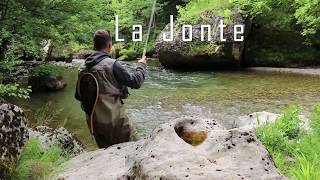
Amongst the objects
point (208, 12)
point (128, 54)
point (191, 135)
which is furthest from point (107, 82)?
point (128, 54)

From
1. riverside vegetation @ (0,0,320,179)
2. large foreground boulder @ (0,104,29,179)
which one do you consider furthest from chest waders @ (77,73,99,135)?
large foreground boulder @ (0,104,29,179)

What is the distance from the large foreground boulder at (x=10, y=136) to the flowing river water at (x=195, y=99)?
3745 millimetres

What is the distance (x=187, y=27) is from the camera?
66.2 feet

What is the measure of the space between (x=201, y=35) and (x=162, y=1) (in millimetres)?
10364

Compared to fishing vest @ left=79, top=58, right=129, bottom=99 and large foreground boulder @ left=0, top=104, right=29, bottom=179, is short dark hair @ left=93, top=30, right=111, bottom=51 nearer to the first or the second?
fishing vest @ left=79, top=58, right=129, bottom=99

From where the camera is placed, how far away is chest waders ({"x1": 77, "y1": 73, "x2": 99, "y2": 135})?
205 inches

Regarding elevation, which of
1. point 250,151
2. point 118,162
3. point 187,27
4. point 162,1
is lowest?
point 118,162

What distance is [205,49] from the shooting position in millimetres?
19312

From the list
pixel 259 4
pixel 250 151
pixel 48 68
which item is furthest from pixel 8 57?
pixel 259 4

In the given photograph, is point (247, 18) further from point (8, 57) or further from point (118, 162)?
point (118, 162)

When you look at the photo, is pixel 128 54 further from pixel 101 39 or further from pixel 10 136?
pixel 10 136

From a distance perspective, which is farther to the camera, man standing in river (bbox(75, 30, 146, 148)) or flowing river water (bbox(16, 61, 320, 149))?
flowing river water (bbox(16, 61, 320, 149))

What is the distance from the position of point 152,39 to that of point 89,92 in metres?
24.8

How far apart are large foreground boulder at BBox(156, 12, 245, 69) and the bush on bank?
42.7ft
